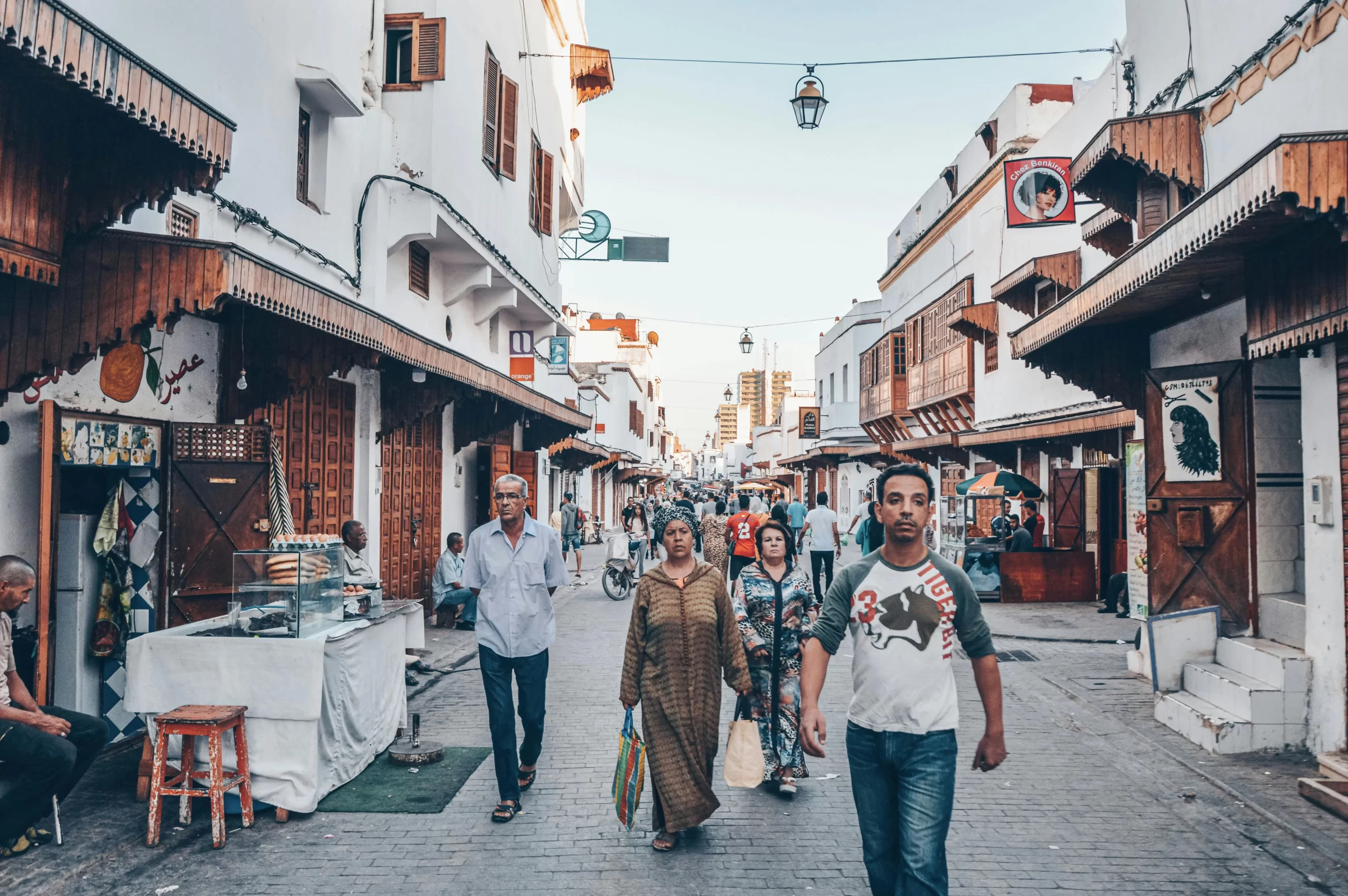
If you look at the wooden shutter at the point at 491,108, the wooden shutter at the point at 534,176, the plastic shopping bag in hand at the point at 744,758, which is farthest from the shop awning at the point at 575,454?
the plastic shopping bag in hand at the point at 744,758

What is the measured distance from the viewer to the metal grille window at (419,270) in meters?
13.2

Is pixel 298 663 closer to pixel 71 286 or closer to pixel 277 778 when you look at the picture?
pixel 277 778

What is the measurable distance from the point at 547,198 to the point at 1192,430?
12.8 m

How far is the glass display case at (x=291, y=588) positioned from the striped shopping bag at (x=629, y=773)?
2.20 metres

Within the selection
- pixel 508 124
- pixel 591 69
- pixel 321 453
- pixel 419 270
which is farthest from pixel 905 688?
pixel 591 69

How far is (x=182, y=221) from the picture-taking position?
754 cm

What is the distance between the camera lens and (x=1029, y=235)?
57.8 ft

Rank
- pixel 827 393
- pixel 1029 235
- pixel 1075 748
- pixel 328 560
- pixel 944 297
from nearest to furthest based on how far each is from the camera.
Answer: pixel 328 560, pixel 1075 748, pixel 1029 235, pixel 944 297, pixel 827 393

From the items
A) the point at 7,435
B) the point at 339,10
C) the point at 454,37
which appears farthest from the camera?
the point at 454,37

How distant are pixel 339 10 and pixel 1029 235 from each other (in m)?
12.0

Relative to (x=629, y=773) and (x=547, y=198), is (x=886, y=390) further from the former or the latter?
(x=629, y=773)

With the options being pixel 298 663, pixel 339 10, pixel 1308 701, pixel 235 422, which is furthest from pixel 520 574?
pixel 339 10

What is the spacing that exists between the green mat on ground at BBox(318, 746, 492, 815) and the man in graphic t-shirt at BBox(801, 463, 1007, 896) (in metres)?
3.09

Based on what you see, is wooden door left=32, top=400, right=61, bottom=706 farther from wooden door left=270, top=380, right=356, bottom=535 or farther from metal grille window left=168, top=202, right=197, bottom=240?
wooden door left=270, top=380, right=356, bottom=535
